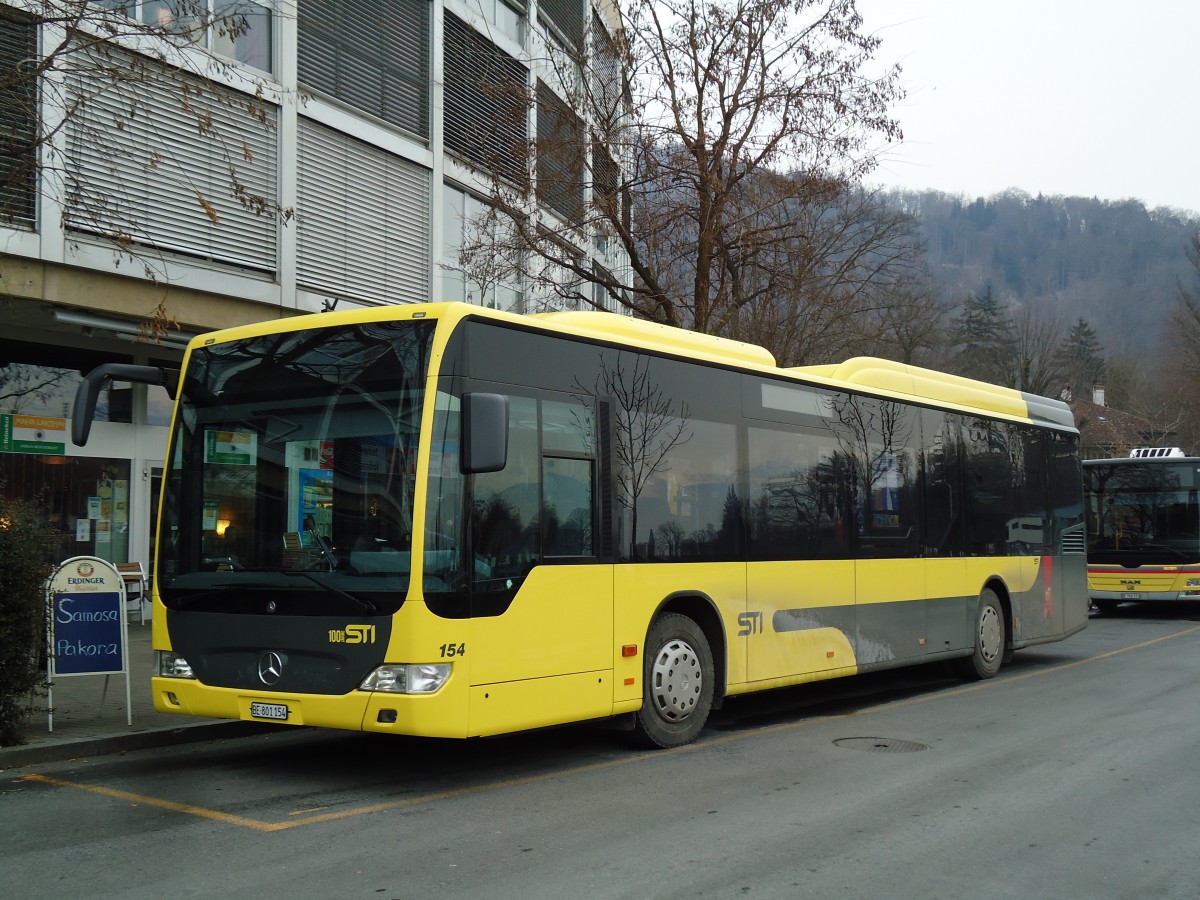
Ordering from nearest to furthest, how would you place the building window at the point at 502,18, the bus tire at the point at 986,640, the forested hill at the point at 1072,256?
the bus tire at the point at 986,640
the building window at the point at 502,18
the forested hill at the point at 1072,256

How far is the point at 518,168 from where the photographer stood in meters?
17.8

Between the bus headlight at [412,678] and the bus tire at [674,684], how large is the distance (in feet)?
6.71

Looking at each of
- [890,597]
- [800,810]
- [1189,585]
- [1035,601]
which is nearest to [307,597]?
[800,810]

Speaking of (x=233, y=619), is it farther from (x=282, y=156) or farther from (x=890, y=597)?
(x=282, y=156)

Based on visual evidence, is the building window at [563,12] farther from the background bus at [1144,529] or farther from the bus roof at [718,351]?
the background bus at [1144,529]

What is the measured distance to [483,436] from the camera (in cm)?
693

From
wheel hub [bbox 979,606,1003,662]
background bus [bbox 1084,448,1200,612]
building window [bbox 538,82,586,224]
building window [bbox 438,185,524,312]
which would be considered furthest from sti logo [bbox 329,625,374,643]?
background bus [bbox 1084,448,1200,612]

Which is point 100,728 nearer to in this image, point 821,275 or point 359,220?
point 359,220

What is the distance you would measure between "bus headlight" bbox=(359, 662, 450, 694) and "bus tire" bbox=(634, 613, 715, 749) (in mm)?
2045

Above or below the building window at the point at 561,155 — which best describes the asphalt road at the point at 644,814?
below

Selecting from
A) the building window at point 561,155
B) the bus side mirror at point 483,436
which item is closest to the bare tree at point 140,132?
the building window at point 561,155

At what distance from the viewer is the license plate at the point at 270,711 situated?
732cm

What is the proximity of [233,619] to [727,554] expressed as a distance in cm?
396

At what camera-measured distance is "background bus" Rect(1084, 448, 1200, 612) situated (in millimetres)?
23406
